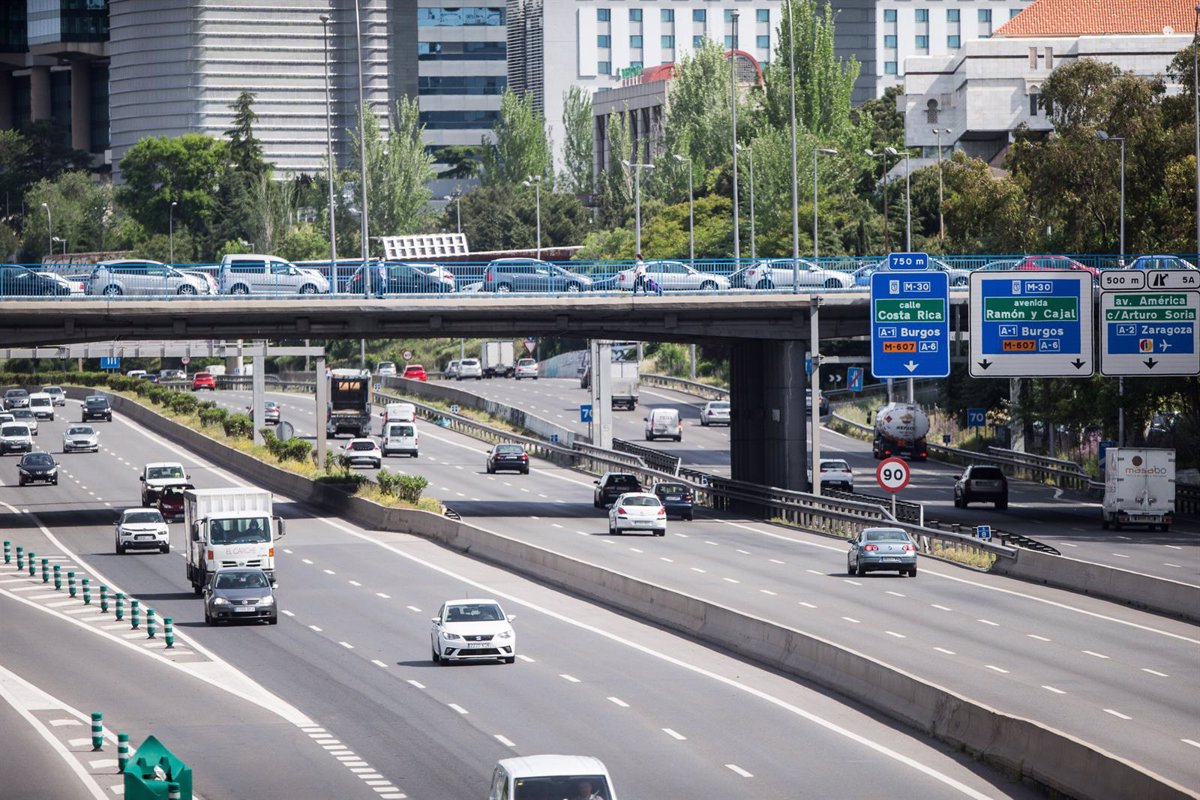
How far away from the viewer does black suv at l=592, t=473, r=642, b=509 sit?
70.1 metres

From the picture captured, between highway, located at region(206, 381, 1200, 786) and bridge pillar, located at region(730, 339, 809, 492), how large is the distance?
3.55 m

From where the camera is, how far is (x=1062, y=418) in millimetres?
76438

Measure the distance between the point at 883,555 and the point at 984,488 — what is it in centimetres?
2300

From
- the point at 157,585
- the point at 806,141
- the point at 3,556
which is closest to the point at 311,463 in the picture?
the point at 3,556

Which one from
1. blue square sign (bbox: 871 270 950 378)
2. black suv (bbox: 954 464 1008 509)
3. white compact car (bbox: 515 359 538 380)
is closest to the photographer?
blue square sign (bbox: 871 270 950 378)

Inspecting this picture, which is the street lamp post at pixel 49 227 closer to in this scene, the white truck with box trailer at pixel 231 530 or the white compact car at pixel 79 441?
the white compact car at pixel 79 441

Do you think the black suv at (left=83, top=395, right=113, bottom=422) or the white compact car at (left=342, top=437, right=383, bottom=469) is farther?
the black suv at (left=83, top=395, right=113, bottom=422)

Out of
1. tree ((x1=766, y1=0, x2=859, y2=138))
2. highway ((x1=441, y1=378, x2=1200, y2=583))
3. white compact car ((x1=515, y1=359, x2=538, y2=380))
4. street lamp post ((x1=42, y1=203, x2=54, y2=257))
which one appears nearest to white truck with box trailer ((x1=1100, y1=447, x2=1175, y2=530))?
highway ((x1=441, y1=378, x2=1200, y2=583))

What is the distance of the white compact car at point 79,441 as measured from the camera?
9250 cm

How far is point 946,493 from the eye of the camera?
258 feet

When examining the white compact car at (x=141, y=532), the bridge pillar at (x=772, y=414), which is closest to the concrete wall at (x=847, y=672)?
the white compact car at (x=141, y=532)

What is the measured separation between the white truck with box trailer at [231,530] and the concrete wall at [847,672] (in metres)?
6.96

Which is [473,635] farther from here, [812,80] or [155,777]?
[812,80]

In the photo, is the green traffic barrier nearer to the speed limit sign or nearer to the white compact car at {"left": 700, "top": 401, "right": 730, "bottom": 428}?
the speed limit sign
